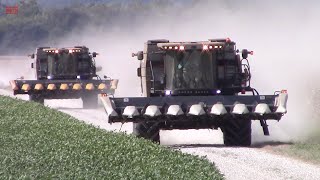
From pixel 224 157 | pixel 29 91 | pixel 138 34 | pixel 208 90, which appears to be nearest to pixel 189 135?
pixel 208 90

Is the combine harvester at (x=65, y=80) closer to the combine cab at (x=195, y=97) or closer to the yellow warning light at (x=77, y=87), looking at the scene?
the yellow warning light at (x=77, y=87)

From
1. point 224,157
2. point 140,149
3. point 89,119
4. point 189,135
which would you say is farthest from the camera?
point 89,119

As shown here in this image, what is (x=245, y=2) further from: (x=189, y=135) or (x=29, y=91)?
(x=189, y=135)

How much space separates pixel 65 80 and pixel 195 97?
1871cm

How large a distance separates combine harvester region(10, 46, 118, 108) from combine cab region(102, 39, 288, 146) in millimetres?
15863

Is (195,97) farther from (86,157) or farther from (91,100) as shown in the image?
(91,100)

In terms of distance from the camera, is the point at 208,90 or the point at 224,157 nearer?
the point at 224,157

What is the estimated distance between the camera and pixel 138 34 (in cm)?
9006

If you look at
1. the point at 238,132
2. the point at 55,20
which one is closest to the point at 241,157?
the point at 238,132

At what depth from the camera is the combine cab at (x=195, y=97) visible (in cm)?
2250

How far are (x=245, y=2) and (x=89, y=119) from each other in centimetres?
5230

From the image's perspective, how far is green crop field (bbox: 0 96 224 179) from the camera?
15109mm

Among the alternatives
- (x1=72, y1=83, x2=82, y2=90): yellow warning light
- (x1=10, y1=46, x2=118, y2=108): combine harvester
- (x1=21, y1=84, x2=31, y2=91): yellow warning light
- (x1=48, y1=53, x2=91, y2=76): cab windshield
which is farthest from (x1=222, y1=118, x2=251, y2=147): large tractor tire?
(x1=48, y1=53, x2=91, y2=76): cab windshield

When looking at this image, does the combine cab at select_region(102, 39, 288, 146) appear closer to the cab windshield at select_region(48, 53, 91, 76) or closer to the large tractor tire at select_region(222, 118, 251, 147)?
the large tractor tire at select_region(222, 118, 251, 147)
